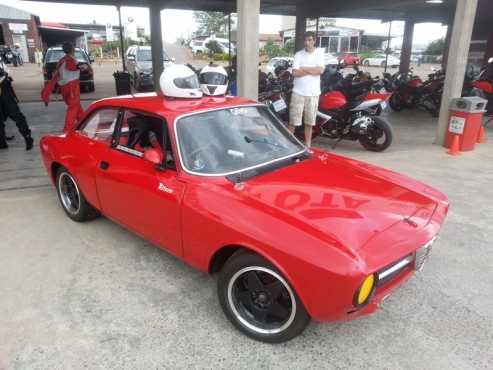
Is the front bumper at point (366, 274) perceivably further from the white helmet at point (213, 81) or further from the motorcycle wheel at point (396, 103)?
the motorcycle wheel at point (396, 103)

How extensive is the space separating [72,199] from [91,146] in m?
0.90

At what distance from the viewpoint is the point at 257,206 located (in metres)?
2.46

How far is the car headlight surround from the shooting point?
207 centimetres

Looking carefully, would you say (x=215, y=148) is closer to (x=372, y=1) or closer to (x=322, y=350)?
(x=322, y=350)

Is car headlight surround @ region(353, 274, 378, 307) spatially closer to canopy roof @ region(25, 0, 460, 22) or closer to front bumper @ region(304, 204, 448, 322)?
front bumper @ region(304, 204, 448, 322)

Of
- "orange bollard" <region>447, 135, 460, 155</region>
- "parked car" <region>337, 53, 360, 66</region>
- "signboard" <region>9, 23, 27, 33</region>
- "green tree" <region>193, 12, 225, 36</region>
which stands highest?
"green tree" <region>193, 12, 225, 36</region>

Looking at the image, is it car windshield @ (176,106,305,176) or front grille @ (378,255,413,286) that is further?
car windshield @ (176,106,305,176)

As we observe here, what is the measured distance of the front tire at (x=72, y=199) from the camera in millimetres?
4070

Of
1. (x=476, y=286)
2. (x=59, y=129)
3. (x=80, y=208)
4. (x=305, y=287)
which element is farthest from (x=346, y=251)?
(x=59, y=129)

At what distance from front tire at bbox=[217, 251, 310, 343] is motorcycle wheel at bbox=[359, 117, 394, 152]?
5.43m

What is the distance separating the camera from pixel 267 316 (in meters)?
2.59

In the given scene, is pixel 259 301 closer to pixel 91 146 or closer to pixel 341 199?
pixel 341 199

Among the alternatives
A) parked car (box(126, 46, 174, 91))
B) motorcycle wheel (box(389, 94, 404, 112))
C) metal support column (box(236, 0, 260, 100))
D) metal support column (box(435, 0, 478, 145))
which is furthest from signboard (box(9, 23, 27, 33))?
metal support column (box(435, 0, 478, 145))

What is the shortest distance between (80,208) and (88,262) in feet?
2.70
